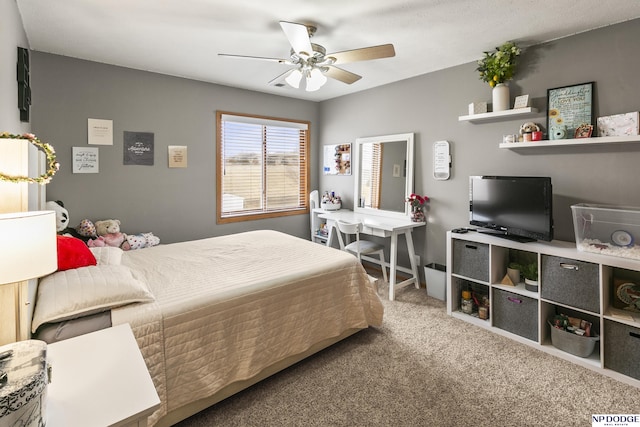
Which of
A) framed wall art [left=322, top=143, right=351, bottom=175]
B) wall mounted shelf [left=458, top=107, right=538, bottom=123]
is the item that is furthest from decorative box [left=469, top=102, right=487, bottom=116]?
framed wall art [left=322, top=143, right=351, bottom=175]

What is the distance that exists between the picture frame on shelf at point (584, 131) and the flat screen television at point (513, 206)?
1.34 ft

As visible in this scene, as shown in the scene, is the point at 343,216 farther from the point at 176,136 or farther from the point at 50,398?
the point at 50,398

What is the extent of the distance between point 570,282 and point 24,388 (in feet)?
9.57

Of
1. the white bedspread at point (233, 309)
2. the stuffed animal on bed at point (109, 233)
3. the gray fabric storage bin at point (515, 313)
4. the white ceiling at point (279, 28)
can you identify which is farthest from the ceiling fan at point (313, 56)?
the gray fabric storage bin at point (515, 313)

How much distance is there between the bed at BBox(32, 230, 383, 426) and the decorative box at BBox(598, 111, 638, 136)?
208 centimetres

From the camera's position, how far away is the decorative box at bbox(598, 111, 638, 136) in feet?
7.30

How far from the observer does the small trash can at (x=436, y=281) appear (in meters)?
3.33

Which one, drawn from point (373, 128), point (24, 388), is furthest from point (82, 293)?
point (373, 128)

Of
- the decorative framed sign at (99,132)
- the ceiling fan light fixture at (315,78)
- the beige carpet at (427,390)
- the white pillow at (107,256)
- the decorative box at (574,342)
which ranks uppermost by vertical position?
the ceiling fan light fixture at (315,78)

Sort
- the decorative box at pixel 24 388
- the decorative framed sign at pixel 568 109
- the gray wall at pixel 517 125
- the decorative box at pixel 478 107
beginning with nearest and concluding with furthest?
the decorative box at pixel 24 388 < the gray wall at pixel 517 125 < the decorative framed sign at pixel 568 109 < the decorative box at pixel 478 107

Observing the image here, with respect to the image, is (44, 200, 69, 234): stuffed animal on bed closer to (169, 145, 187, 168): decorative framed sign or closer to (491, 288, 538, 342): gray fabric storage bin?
(169, 145, 187, 168): decorative framed sign

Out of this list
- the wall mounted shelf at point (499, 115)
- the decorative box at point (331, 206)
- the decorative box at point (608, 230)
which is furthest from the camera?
the decorative box at point (331, 206)

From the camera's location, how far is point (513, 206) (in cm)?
269

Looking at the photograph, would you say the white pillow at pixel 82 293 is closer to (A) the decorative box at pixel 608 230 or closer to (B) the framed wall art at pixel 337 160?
(A) the decorative box at pixel 608 230
